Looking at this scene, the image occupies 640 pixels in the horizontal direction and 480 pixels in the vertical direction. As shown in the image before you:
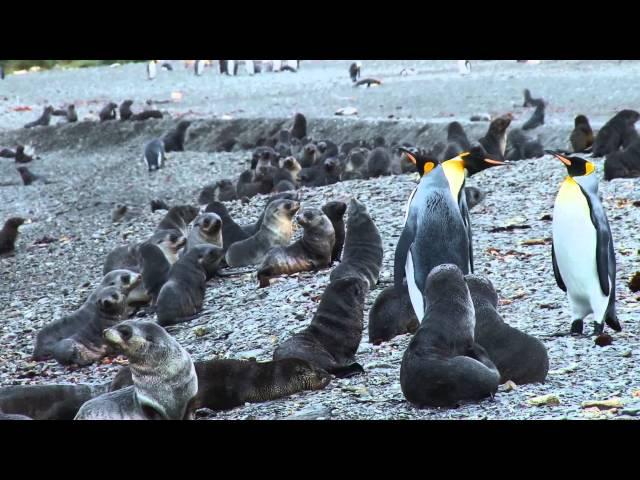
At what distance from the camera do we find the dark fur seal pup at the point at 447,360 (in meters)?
3.88

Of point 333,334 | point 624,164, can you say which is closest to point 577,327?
point 333,334

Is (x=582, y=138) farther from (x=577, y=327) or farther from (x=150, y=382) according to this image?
(x=150, y=382)

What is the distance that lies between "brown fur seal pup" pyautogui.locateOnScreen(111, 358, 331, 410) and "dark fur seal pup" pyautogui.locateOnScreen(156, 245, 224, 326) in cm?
222

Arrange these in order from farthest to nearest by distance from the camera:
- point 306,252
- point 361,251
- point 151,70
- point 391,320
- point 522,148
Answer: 1. point 151,70
2. point 522,148
3. point 306,252
4. point 361,251
5. point 391,320

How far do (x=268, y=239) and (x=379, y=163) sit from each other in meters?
4.22

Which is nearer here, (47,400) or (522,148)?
(47,400)

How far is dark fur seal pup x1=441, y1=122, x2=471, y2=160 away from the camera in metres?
12.0

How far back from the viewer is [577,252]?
215 inches

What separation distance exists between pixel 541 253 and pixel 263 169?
19.2 feet

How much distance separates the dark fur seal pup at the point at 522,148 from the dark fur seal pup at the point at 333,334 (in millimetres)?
7899

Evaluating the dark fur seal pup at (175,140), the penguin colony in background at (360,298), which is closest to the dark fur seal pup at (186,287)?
the penguin colony in background at (360,298)

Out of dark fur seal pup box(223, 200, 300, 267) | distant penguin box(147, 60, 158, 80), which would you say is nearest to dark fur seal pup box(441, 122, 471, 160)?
dark fur seal pup box(223, 200, 300, 267)

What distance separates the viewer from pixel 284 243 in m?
8.18

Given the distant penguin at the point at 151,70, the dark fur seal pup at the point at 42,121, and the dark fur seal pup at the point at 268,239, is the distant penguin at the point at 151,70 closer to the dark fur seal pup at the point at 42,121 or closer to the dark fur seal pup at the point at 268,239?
the dark fur seal pup at the point at 42,121
